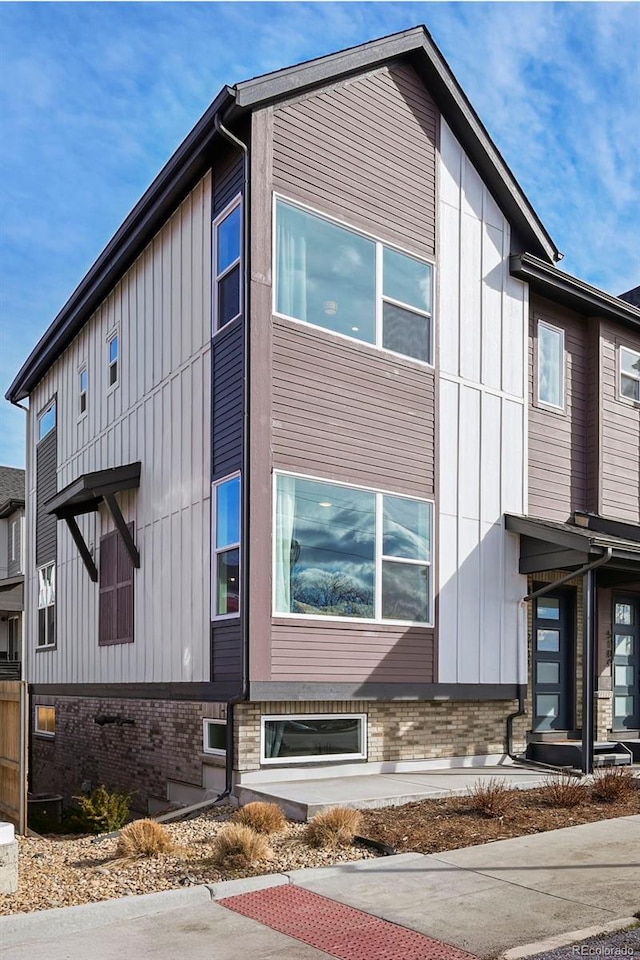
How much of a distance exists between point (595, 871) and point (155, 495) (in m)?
8.38

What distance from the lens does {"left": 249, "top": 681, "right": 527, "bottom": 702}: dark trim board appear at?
1075 centimetres

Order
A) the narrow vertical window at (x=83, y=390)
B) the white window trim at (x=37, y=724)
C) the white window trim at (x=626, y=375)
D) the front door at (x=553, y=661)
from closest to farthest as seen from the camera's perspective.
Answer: the front door at (x=553, y=661) < the white window trim at (x=626, y=375) < the narrow vertical window at (x=83, y=390) < the white window trim at (x=37, y=724)

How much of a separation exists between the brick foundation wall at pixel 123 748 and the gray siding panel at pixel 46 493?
10.7 ft

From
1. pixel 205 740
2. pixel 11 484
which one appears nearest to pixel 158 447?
pixel 205 740

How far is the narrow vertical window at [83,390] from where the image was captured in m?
18.1

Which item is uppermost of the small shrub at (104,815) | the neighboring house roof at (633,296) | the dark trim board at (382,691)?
the neighboring house roof at (633,296)

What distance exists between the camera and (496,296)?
46.6 feet

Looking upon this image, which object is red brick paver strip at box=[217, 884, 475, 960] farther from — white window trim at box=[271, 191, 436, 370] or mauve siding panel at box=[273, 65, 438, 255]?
mauve siding panel at box=[273, 65, 438, 255]

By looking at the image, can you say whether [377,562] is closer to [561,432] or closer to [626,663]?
[561,432]

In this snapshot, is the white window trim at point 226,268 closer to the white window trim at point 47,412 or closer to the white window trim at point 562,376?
the white window trim at point 562,376

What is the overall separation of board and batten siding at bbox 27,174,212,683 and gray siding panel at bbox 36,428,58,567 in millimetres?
1945

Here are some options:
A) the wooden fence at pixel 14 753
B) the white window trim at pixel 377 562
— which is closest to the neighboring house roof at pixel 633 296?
the white window trim at pixel 377 562

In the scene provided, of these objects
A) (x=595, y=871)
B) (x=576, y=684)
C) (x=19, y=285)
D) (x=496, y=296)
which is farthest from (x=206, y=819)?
(x=19, y=285)

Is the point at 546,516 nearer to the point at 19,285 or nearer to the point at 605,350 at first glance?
the point at 605,350
